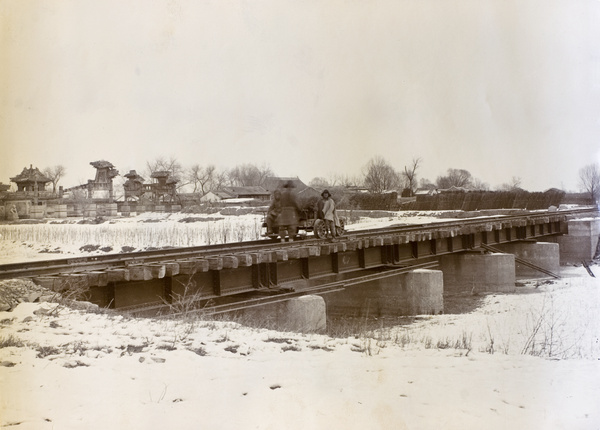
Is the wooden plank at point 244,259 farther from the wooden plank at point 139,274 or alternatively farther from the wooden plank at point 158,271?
the wooden plank at point 139,274

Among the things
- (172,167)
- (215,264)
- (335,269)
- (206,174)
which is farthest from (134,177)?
(215,264)

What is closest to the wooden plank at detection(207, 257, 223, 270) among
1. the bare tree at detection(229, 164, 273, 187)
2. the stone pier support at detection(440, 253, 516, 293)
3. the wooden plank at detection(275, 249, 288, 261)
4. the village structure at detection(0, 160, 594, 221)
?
the wooden plank at detection(275, 249, 288, 261)

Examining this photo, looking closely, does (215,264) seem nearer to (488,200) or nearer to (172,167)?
(172,167)

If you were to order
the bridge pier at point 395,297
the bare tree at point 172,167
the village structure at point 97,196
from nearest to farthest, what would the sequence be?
the bridge pier at point 395,297
the village structure at point 97,196
the bare tree at point 172,167

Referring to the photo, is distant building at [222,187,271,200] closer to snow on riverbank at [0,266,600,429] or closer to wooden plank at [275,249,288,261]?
wooden plank at [275,249,288,261]

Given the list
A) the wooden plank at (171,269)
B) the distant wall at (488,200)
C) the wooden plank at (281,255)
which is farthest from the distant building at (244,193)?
the wooden plank at (171,269)

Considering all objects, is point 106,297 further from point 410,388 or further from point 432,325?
point 432,325
